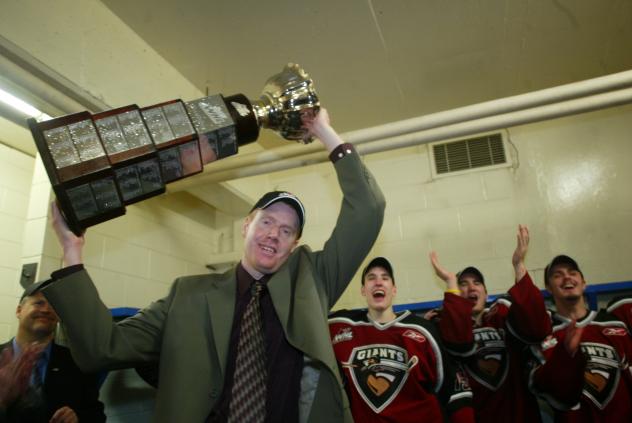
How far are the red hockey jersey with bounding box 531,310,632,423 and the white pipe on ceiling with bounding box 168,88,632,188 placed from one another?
0.93 metres

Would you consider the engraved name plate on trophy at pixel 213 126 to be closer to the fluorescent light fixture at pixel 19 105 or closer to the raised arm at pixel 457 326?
the fluorescent light fixture at pixel 19 105

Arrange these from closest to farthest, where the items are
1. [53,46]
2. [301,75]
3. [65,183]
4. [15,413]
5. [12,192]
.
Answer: [65,183] → [301,75] → [15,413] → [53,46] → [12,192]

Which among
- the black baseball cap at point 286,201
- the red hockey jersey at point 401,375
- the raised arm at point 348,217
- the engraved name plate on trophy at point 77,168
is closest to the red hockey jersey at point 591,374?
the red hockey jersey at point 401,375

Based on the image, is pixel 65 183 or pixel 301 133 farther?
pixel 301 133

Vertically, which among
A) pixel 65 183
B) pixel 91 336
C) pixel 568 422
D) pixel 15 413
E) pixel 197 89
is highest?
pixel 197 89

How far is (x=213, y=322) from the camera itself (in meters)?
1.05

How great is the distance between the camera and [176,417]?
94 cm

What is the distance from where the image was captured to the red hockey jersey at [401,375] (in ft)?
5.91

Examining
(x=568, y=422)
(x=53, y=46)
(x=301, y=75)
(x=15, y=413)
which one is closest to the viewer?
(x=301, y=75)

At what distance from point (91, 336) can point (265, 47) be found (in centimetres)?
174

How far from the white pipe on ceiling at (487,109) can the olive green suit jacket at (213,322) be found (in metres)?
0.54

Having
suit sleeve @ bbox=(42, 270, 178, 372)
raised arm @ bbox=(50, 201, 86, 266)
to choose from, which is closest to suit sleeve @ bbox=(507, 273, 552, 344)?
suit sleeve @ bbox=(42, 270, 178, 372)

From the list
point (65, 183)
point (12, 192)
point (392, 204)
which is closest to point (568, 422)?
point (392, 204)

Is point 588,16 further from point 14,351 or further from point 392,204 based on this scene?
point 14,351
